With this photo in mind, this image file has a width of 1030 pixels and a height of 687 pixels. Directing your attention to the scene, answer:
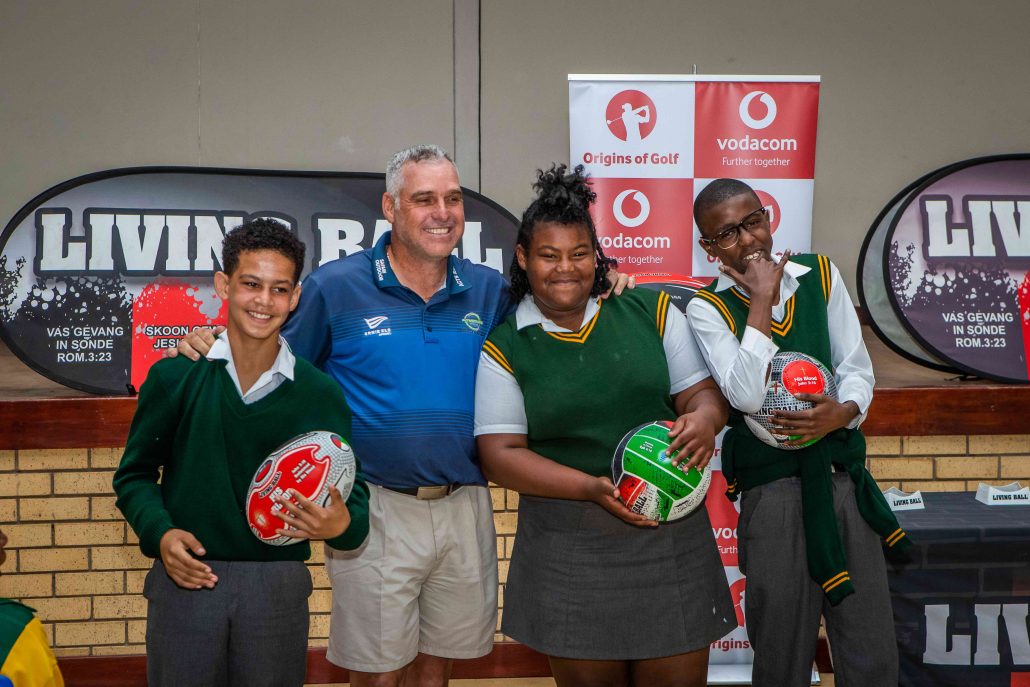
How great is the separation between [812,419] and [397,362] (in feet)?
3.33

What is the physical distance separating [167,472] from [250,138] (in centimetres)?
223

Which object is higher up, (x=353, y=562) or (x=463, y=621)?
(x=353, y=562)

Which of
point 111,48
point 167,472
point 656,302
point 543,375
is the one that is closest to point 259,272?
point 167,472

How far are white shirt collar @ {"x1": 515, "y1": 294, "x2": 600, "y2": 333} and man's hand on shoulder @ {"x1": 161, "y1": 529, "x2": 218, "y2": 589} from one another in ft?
2.90

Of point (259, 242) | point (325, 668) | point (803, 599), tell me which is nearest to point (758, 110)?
point (803, 599)

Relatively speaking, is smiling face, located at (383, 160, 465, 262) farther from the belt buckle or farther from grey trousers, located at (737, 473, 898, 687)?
grey trousers, located at (737, 473, 898, 687)

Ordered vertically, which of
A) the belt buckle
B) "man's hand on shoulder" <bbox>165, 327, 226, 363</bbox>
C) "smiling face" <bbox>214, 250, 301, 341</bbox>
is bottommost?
the belt buckle

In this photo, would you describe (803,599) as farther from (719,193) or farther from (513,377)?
(719,193)

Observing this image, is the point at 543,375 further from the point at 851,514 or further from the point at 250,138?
the point at 250,138

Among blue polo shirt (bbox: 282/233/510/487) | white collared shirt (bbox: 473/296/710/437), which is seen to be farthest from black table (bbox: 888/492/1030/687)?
blue polo shirt (bbox: 282/233/510/487)

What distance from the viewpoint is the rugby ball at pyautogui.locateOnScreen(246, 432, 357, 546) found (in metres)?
1.91

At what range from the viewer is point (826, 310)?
7.70 ft

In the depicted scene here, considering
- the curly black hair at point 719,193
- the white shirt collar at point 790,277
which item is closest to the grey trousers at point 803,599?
the white shirt collar at point 790,277

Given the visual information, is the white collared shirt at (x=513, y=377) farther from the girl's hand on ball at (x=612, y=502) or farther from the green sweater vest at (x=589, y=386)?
the girl's hand on ball at (x=612, y=502)
